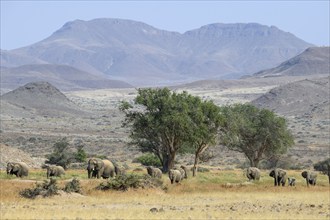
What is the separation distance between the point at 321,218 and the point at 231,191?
14.1 metres

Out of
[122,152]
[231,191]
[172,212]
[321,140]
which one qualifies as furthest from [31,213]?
[321,140]

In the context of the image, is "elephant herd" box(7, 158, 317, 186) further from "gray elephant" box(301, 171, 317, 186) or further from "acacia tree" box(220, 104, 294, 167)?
"acacia tree" box(220, 104, 294, 167)

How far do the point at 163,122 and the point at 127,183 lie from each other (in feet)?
56.0

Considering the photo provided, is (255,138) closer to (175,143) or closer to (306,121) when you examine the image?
(175,143)

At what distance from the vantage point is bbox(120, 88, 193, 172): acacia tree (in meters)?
54.8

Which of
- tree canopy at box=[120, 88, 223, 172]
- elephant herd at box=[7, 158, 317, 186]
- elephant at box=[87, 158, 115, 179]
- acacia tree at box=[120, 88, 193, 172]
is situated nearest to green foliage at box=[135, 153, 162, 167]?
acacia tree at box=[120, 88, 193, 172]

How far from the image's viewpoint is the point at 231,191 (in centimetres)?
4175

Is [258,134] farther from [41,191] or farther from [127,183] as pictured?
[41,191]

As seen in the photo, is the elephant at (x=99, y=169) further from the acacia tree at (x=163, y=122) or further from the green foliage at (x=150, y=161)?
the green foliage at (x=150, y=161)

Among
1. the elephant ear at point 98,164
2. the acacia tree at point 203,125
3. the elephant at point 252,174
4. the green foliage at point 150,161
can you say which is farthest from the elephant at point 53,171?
the green foliage at point 150,161

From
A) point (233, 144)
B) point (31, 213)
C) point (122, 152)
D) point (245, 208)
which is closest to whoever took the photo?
point (31, 213)

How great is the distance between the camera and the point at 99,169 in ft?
153

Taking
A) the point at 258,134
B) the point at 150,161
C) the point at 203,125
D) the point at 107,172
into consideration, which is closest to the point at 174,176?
the point at 107,172

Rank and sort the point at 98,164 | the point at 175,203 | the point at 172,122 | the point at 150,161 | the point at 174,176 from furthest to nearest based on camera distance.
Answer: the point at 150,161
the point at 172,122
the point at 98,164
the point at 174,176
the point at 175,203
